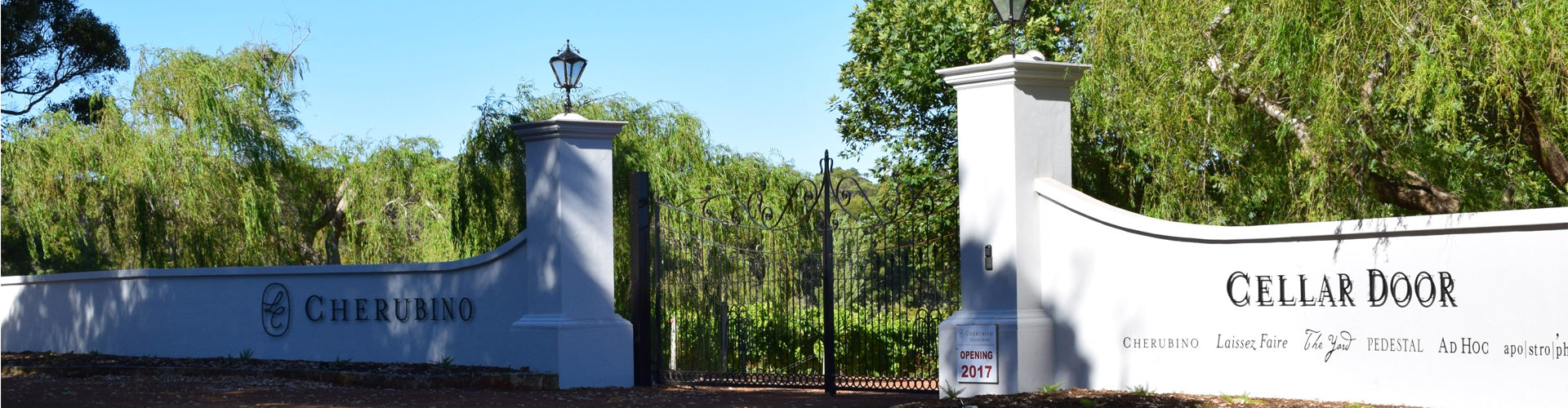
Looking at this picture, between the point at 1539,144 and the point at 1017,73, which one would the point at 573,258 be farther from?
the point at 1539,144

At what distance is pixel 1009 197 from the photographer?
9367 millimetres

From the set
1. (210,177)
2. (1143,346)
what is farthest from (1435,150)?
(210,177)

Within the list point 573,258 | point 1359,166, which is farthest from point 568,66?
point 1359,166

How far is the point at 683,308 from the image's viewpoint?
12.2 metres

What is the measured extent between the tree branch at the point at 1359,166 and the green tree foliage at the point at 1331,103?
0.02m

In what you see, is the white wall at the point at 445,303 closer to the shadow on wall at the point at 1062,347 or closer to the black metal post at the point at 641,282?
the black metal post at the point at 641,282

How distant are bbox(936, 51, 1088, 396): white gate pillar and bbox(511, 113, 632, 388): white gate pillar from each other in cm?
352

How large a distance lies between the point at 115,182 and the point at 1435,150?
17007 millimetres

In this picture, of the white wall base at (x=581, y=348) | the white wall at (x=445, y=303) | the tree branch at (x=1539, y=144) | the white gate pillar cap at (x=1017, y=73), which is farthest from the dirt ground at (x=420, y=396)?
the tree branch at (x=1539, y=144)

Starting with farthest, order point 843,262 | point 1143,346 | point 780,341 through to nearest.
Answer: point 780,341 < point 843,262 < point 1143,346

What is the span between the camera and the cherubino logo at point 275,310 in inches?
556

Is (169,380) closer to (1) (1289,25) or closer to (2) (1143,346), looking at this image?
(2) (1143,346)

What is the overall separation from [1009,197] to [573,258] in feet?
13.7

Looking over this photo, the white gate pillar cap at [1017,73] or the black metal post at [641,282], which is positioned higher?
the white gate pillar cap at [1017,73]
